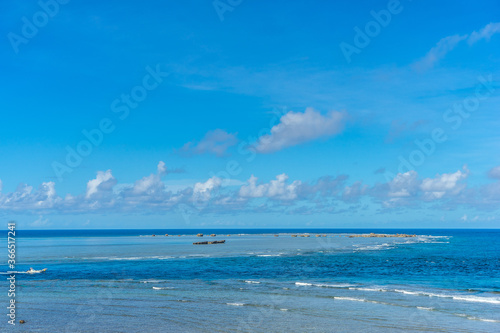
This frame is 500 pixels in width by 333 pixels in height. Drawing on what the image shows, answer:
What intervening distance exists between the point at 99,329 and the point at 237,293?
15.1m

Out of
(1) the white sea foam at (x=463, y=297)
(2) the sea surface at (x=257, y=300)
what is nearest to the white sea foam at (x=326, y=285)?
(2) the sea surface at (x=257, y=300)

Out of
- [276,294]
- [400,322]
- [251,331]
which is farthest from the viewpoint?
[276,294]

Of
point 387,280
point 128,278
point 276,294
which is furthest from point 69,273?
point 387,280

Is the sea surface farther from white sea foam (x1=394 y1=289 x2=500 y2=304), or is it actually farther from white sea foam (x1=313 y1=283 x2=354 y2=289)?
white sea foam (x1=313 y1=283 x2=354 y2=289)

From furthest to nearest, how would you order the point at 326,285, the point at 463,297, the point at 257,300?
the point at 326,285
the point at 463,297
the point at 257,300

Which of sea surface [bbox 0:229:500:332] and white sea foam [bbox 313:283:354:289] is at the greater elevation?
sea surface [bbox 0:229:500:332]

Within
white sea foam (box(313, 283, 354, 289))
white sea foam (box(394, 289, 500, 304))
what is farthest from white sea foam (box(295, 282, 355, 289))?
white sea foam (box(394, 289, 500, 304))

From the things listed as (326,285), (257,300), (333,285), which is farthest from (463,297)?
(257,300)

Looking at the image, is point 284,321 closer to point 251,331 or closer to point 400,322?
point 251,331

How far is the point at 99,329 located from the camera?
25750 mm

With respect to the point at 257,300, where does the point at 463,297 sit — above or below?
below

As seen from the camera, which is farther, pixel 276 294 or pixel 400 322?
pixel 276 294

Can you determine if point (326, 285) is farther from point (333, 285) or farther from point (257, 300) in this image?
point (257, 300)

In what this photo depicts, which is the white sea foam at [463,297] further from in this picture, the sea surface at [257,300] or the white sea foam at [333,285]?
the white sea foam at [333,285]
